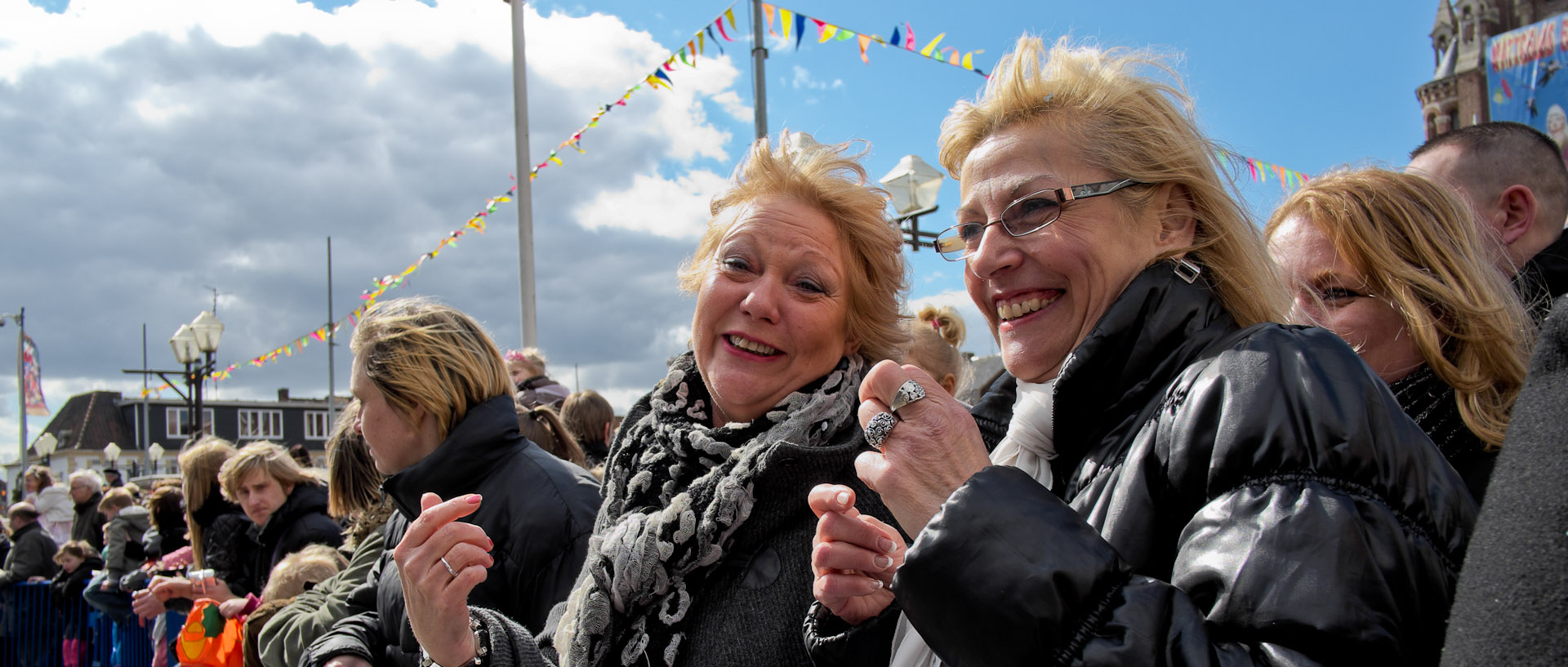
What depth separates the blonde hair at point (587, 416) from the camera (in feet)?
18.9

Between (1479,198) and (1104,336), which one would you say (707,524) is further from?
(1479,198)

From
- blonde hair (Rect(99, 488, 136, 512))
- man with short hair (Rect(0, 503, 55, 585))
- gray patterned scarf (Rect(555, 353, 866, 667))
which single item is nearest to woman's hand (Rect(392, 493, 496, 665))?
gray patterned scarf (Rect(555, 353, 866, 667))

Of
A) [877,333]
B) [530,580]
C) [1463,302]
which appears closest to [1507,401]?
[1463,302]

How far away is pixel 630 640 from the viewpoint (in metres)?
2.13

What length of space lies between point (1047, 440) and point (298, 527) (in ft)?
15.2

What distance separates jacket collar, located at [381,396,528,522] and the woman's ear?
207 cm

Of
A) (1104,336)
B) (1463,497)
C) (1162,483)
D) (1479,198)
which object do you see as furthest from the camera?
(1479,198)

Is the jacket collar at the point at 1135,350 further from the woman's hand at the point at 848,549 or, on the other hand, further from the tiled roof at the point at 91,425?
the tiled roof at the point at 91,425

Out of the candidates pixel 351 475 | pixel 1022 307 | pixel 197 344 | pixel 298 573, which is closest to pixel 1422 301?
pixel 1022 307

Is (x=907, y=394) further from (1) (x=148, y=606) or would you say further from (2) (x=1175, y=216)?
(1) (x=148, y=606)

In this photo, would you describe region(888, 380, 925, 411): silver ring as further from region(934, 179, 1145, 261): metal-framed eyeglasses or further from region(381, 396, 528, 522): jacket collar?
region(381, 396, 528, 522): jacket collar

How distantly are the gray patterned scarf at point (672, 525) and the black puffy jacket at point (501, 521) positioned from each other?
0.91 ft

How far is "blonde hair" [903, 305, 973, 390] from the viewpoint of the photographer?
13.5ft

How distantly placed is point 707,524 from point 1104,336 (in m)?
1.03
